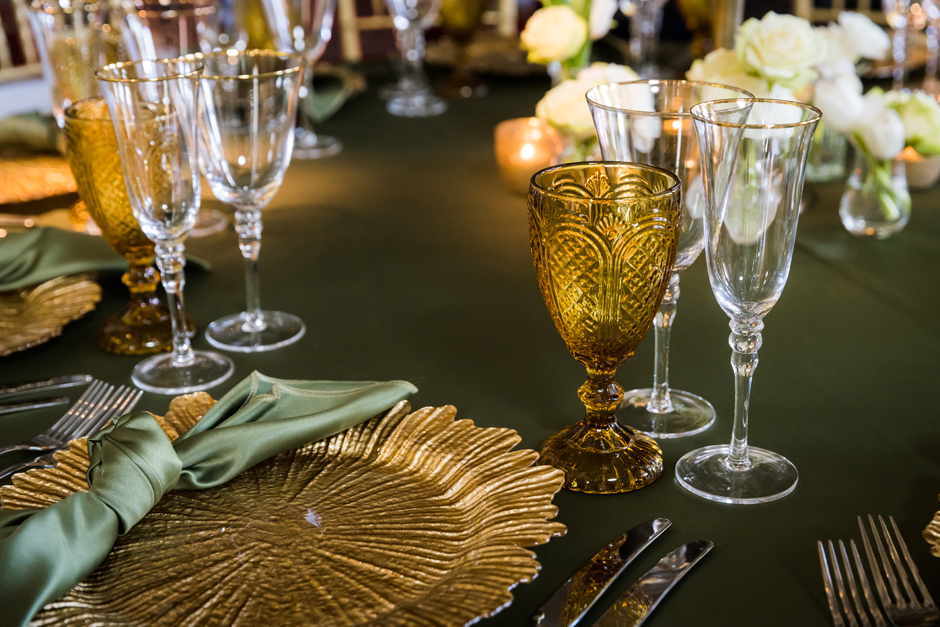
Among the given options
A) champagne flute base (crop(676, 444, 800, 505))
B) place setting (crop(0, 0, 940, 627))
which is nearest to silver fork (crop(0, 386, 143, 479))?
place setting (crop(0, 0, 940, 627))

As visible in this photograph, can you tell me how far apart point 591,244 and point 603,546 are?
0.71 feet

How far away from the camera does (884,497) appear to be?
70 centimetres

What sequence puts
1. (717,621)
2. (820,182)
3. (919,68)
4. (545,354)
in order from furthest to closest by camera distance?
(919,68)
(820,182)
(545,354)
(717,621)

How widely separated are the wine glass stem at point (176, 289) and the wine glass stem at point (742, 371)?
21.4 inches

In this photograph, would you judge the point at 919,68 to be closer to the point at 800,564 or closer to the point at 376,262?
the point at 376,262

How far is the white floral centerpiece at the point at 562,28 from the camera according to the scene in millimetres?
1370

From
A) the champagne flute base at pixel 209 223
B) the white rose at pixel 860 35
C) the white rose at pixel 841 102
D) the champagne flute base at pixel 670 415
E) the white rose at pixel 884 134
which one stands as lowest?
the champagne flute base at pixel 670 415

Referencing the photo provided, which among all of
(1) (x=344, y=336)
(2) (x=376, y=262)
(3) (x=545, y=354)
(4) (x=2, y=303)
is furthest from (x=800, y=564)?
(4) (x=2, y=303)

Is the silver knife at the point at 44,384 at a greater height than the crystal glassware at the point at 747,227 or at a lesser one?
lesser

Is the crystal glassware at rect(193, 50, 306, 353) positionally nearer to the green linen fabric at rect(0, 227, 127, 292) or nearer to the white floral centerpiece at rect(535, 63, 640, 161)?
the green linen fabric at rect(0, 227, 127, 292)

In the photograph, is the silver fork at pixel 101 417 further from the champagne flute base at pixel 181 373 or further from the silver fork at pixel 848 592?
the silver fork at pixel 848 592

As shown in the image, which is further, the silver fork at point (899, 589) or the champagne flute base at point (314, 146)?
the champagne flute base at point (314, 146)

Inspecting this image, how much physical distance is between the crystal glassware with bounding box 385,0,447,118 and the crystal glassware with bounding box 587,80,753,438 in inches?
46.8

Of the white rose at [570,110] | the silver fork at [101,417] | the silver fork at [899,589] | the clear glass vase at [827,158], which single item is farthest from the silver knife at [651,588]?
the clear glass vase at [827,158]
